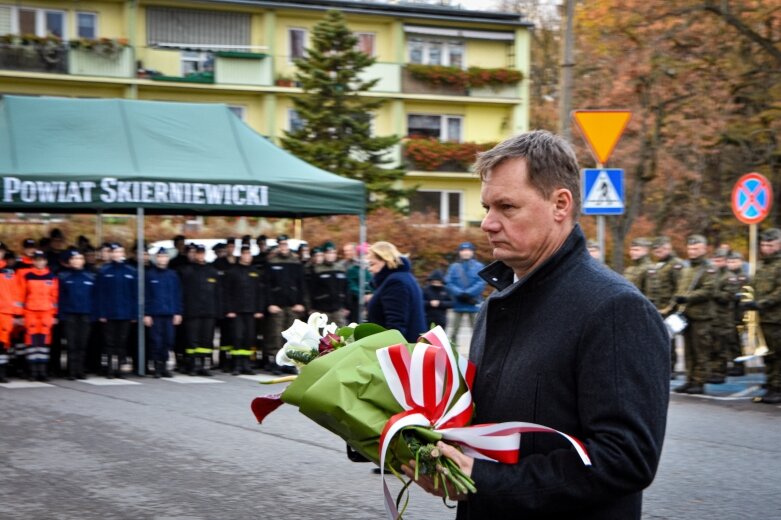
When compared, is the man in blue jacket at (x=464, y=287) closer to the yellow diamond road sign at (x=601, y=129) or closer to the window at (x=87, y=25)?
the yellow diamond road sign at (x=601, y=129)

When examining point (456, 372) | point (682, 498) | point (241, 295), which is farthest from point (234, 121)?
point (456, 372)

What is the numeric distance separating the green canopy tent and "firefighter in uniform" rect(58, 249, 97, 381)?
30.8 inches

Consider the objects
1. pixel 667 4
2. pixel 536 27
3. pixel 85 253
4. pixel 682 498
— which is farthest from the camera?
pixel 536 27

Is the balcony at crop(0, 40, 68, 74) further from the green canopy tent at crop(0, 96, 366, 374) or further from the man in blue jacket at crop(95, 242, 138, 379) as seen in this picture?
the man in blue jacket at crop(95, 242, 138, 379)

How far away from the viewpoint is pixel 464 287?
18.6 m

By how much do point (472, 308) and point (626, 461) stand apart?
16047 mm

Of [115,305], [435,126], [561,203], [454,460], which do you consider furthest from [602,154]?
[435,126]

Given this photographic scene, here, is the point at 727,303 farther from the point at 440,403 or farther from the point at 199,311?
the point at 440,403

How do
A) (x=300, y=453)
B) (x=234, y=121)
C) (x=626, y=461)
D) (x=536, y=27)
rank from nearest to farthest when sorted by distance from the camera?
1. (x=626, y=461)
2. (x=300, y=453)
3. (x=234, y=121)
4. (x=536, y=27)

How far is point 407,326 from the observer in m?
9.36

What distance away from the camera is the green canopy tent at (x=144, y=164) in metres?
15.0

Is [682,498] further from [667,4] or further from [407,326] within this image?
[667,4]

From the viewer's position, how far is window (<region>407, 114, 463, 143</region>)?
45125 mm

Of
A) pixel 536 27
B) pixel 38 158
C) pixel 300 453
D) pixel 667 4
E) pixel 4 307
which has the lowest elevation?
pixel 300 453
